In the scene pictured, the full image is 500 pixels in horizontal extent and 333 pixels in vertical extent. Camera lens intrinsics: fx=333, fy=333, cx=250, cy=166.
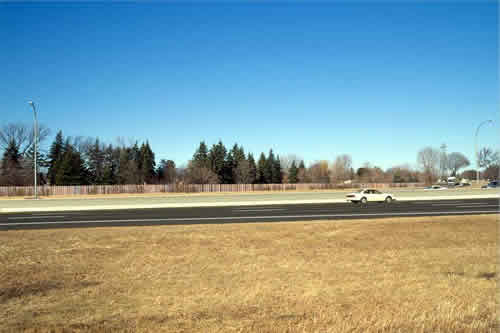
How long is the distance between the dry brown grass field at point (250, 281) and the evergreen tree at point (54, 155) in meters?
68.7

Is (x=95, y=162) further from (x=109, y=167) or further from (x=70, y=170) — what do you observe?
(x=70, y=170)

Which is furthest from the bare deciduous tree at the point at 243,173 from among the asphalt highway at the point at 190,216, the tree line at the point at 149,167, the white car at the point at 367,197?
the asphalt highway at the point at 190,216

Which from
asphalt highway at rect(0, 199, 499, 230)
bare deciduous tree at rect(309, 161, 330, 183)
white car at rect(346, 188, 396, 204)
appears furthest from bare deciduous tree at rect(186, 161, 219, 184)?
asphalt highway at rect(0, 199, 499, 230)

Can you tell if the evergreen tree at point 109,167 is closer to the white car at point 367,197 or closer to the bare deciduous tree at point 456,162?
the white car at point 367,197

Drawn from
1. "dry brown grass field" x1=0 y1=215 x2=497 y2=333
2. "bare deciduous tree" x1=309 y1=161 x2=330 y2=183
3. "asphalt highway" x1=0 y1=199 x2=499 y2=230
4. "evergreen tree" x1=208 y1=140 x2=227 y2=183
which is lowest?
"asphalt highway" x1=0 y1=199 x2=499 y2=230

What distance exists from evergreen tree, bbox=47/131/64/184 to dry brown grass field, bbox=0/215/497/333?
68726 mm

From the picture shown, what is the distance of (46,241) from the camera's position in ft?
33.1

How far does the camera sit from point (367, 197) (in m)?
28.6

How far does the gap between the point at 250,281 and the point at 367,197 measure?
24.4 m

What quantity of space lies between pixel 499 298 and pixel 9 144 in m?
82.2

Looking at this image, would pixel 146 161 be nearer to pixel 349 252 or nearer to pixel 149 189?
pixel 149 189

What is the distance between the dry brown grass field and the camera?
15.1 feet

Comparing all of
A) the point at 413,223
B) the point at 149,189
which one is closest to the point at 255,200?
the point at 413,223

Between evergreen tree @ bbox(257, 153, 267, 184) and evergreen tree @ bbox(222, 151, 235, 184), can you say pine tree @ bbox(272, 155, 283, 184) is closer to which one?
evergreen tree @ bbox(257, 153, 267, 184)
